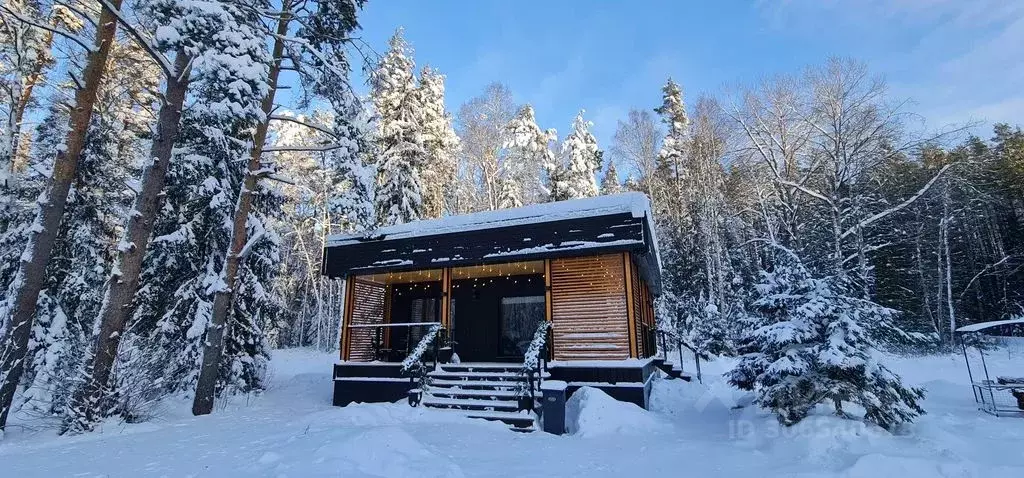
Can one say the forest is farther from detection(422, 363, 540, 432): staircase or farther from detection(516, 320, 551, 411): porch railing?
detection(422, 363, 540, 432): staircase

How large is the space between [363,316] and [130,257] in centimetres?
568

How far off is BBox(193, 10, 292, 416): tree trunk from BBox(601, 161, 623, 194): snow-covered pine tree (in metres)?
23.1

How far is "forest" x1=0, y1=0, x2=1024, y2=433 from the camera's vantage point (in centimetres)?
714

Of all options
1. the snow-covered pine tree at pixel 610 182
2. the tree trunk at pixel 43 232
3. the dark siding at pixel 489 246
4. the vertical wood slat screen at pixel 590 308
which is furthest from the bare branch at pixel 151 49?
the snow-covered pine tree at pixel 610 182

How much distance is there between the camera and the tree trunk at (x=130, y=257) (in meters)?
7.14

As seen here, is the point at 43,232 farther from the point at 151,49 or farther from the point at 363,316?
the point at 363,316

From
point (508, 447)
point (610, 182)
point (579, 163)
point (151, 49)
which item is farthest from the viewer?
point (610, 182)

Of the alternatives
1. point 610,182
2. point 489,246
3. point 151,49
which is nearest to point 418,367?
point 489,246

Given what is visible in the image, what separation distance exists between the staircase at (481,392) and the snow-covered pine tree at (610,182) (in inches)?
872

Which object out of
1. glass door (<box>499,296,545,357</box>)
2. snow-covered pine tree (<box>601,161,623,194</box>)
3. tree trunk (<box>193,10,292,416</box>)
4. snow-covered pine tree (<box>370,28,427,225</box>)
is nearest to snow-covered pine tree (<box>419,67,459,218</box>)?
snow-covered pine tree (<box>370,28,427,225</box>)

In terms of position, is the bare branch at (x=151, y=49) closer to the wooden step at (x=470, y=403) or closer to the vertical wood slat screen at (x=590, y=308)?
the wooden step at (x=470, y=403)

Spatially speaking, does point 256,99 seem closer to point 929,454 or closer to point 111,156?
point 111,156

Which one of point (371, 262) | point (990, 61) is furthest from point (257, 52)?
point (990, 61)

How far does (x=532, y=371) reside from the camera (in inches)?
318
